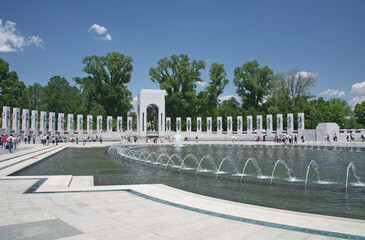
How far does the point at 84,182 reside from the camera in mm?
8305

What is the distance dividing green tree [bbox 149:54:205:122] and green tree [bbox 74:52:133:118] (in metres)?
6.51

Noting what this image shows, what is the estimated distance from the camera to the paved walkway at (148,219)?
384cm

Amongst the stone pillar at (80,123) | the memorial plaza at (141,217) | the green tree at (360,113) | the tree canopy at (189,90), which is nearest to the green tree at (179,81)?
the tree canopy at (189,90)

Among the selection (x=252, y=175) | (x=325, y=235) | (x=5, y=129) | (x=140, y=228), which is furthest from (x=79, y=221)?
(x=5, y=129)

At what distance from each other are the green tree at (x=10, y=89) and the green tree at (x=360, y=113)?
74.0 meters

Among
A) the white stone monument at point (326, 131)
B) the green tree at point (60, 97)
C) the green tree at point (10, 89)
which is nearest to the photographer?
the white stone monument at point (326, 131)

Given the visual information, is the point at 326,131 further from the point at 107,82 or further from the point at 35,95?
the point at 35,95

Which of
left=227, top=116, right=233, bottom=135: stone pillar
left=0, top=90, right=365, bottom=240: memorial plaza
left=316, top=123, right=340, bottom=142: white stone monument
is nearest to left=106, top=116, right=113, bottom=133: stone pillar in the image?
left=227, top=116, right=233, bottom=135: stone pillar

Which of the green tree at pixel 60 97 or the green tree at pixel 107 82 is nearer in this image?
the green tree at pixel 107 82

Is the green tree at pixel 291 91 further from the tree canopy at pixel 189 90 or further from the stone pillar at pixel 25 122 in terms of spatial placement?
the stone pillar at pixel 25 122

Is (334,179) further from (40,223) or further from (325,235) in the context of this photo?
(40,223)

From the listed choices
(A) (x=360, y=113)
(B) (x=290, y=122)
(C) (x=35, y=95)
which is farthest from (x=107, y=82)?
(A) (x=360, y=113)

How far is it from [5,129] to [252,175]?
30623 millimetres

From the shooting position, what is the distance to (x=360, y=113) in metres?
62.4
